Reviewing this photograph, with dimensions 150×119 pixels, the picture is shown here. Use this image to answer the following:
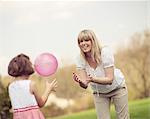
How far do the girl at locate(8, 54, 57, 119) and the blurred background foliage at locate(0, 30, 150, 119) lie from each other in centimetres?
4

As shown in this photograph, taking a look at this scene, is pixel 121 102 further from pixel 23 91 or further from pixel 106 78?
pixel 23 91

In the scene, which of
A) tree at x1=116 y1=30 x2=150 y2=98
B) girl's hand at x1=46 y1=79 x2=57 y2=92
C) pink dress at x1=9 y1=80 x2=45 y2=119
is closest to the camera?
pink dress at x1=9 y1=80 x2=45 y2=119

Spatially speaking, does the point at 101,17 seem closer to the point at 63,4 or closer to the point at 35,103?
the point at 63,4

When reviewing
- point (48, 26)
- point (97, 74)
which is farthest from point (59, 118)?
point (48, 26)

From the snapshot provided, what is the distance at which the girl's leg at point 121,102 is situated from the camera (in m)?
2.33

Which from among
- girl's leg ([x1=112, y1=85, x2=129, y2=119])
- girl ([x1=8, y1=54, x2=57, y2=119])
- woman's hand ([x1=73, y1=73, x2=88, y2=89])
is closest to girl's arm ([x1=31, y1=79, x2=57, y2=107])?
girl ([x1=8, y1=54, x2=57, y2=119])

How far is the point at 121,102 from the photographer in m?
2.36

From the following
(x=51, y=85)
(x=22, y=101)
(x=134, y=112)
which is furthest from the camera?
(x=134, y=112)

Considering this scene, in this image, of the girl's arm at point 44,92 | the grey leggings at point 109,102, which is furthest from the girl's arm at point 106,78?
the girl's arm at point 44,92

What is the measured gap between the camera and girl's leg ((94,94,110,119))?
233cm

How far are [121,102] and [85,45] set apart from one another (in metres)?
0.39

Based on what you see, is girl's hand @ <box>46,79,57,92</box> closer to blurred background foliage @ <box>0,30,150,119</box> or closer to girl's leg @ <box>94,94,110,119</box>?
blurred background foliage @ <box>0,30,150,119</box>

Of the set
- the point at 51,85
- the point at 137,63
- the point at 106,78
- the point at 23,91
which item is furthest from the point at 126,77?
the point at 23,91

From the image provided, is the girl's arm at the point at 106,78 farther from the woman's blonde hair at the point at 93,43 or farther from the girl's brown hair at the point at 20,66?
the girl's brown hair at the point at 20,66
